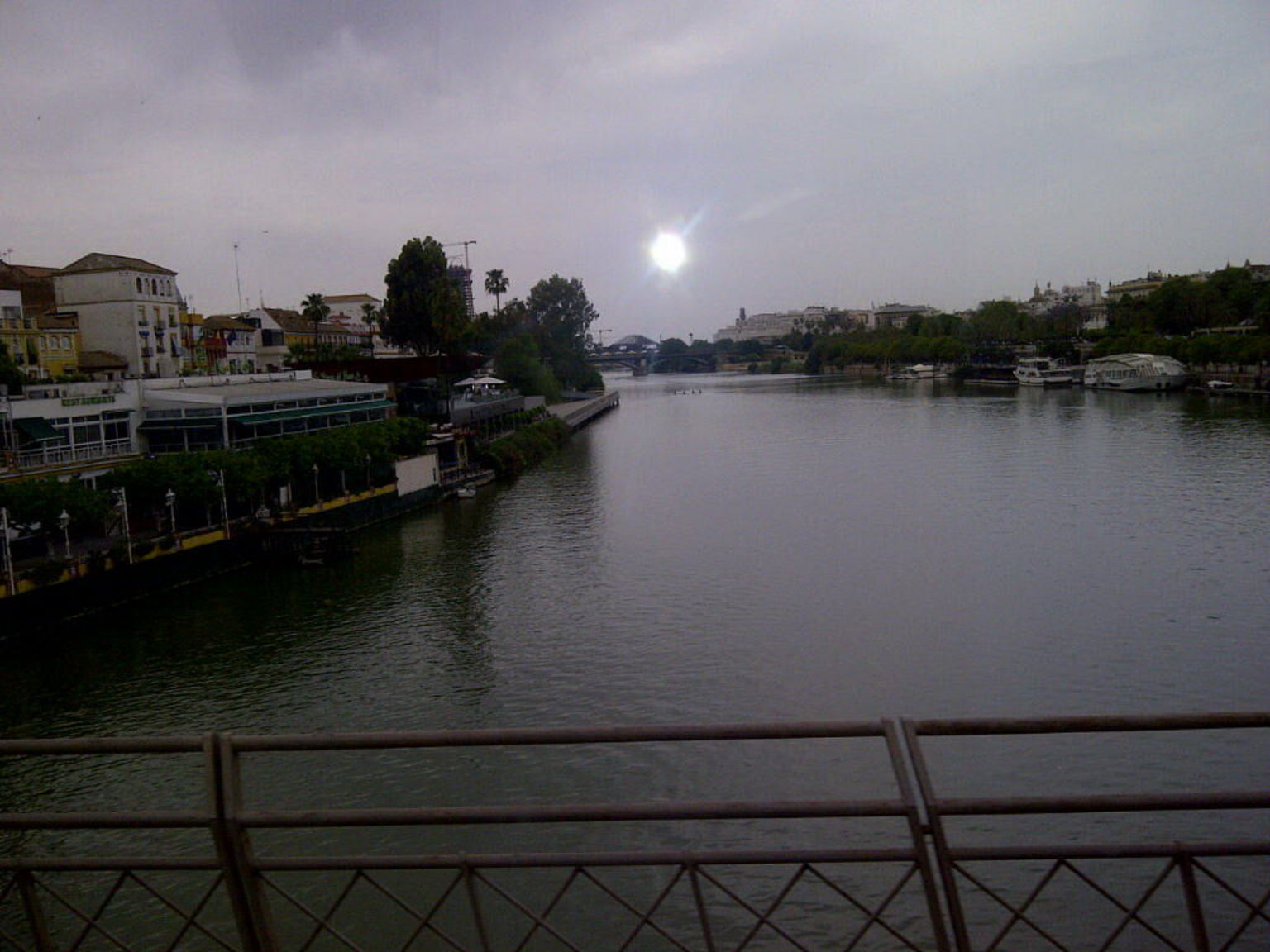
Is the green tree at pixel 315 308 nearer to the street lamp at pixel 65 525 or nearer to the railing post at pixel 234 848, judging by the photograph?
the street lamp at pixel 65 525

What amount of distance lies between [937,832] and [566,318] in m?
66.1

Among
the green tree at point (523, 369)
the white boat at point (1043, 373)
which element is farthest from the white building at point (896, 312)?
the green tree at point (523, 369)

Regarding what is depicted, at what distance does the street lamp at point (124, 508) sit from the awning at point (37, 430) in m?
1.78

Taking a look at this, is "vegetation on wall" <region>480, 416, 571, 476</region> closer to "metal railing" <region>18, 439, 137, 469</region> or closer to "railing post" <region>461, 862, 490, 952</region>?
"metal railing" <region>18, 439, 137, 469</region>

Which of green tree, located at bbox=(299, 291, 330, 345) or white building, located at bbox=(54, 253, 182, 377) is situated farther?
green tree, located at bbox=(299, 291, 330, 345)

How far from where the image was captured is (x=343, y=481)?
21641 mm

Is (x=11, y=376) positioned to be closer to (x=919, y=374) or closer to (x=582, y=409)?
(x=582, y=409)

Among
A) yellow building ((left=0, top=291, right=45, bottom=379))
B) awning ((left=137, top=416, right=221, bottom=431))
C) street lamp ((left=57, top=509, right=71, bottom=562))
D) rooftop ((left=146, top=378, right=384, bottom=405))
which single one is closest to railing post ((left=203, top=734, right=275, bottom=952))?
street lamp ((left=57, top=509, right=71, bottom=562))

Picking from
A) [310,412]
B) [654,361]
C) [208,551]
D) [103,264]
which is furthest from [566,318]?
[654,361]

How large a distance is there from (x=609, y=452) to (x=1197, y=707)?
26014 millimetres

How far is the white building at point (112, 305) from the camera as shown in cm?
2988

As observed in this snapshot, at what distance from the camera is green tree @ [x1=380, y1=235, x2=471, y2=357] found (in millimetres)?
34188

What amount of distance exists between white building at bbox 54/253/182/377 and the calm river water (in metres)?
13.2

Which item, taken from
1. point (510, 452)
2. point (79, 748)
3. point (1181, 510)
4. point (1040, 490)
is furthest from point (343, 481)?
point (79, 748)
